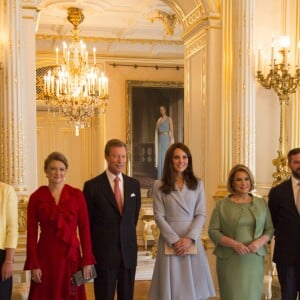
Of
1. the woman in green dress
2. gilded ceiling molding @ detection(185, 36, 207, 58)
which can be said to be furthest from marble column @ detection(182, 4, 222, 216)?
the woman in green dress

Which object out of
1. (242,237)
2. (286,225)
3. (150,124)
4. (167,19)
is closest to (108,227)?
(242,237)

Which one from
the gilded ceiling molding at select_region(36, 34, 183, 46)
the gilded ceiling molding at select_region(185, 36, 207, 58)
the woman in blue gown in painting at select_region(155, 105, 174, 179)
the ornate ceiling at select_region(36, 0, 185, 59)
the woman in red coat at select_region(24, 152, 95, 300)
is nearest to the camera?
the woman in red coat at select_region(24, 152, 95, 300)

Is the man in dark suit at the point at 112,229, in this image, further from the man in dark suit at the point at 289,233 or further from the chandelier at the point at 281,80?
the chandelier at the point at 281,80

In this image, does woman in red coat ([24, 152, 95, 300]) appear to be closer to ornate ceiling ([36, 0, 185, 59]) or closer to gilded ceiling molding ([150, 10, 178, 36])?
ornate ceiling ([36, 0, 185, 59])

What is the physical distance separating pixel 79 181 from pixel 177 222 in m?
7.82

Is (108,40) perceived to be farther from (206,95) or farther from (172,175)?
(172,175)

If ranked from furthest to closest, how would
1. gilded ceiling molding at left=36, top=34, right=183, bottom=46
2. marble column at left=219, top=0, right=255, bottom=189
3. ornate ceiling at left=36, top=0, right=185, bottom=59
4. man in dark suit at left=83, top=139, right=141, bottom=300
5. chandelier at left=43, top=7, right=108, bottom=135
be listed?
1. gilded ceiling molding at left=36, top=34, right=183, bottom=46
2. chandelier at left=43, top=7, right=108, bottom=135
3. ornate ceiling at left=36, top=0, right=185, bottom=59
4. marble column at left=219, top=0, right=255, bottom=189
5. man in dark suit at left=83, top=139, right=141, bottom=300

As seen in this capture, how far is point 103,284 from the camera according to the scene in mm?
3680

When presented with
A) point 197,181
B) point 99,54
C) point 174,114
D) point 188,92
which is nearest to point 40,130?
point 99,54

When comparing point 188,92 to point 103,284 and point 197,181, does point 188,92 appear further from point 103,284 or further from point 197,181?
point 103,284

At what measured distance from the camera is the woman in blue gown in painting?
1104 centimetres

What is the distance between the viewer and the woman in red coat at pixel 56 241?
3449 millimetres

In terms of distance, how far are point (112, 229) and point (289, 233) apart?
1268 mm

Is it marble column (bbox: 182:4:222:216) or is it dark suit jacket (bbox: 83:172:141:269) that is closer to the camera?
dark suit jacket (bbox: 83:172:141:269)
